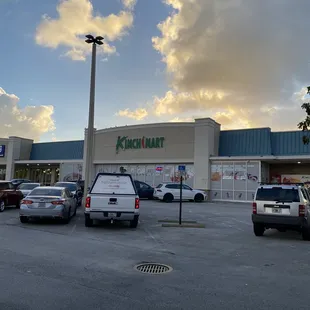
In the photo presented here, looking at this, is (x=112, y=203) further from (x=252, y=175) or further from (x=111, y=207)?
(x=252, y=175)

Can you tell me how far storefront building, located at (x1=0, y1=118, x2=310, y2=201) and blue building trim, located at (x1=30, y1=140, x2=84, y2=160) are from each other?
1.75 m

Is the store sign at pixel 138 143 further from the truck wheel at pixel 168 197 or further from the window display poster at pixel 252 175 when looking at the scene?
the window display poster at pixel 252 175

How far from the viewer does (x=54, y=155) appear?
4284cm

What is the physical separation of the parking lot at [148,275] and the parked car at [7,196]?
7013 mm

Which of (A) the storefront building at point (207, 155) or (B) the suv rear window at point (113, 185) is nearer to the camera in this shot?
(B) the suv rear window at point (113, 185)

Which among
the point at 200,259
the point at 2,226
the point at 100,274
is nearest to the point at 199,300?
the point at 100,274

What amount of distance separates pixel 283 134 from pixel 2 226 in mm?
24383

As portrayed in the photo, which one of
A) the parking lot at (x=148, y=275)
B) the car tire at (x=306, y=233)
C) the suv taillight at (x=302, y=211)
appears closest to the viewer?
the parking lot at (x=148, y=275)

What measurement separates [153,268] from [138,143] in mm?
27999

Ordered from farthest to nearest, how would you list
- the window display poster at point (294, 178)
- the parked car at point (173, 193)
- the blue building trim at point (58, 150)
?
the blue building trim at point (58, 150), the window display poster at point (294, 178), the parked car at point (173, 193)

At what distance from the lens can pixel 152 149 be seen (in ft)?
111

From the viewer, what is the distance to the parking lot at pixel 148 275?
16.9 feet

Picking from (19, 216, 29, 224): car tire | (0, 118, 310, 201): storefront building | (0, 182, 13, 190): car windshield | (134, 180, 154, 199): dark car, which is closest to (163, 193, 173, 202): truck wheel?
(134, 180, 154, 199): dark car

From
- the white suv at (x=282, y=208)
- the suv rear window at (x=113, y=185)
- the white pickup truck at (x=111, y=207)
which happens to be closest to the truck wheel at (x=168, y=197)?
the suv rear window at (x=113, y=185)
